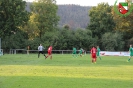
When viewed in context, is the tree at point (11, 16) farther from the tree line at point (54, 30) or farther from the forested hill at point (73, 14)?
the forested hill at point (73, 14)

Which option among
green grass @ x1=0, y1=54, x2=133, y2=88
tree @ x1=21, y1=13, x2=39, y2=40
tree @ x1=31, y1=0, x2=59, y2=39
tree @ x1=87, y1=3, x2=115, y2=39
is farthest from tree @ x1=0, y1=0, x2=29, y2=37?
green grass @ x1=0, y1=54, x2=133, y2=88

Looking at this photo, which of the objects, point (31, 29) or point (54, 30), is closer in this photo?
point (31, 29)

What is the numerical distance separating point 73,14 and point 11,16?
9125 centimetres

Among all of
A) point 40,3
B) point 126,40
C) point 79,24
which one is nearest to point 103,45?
point 126,40

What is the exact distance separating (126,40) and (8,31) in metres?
31.7

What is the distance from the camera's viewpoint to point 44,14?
8662 centimetres

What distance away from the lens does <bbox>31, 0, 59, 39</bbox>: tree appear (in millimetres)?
86125

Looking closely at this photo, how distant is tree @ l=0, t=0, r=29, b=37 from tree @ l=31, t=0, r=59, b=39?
1127 centimetres

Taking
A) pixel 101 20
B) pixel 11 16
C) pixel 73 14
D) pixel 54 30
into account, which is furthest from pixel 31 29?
pixel 73 14

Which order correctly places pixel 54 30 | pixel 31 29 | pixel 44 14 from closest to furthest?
pixel 31 29 < pixel 44 14 < pixel 54 30

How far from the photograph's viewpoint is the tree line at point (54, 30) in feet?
244

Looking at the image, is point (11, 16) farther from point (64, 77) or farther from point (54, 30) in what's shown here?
point (64, 77)

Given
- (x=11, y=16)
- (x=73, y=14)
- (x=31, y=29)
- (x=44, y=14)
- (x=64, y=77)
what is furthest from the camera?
(x=73, y=14)

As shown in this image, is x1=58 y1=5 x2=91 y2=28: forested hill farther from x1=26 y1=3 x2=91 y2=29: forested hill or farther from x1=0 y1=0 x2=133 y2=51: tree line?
x1=0 y1=0 x2=133 y2=51: tree line
